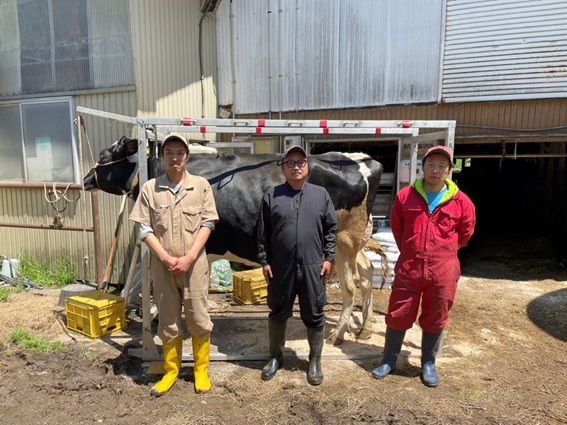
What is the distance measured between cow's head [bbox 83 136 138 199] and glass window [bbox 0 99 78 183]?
2.70 meters

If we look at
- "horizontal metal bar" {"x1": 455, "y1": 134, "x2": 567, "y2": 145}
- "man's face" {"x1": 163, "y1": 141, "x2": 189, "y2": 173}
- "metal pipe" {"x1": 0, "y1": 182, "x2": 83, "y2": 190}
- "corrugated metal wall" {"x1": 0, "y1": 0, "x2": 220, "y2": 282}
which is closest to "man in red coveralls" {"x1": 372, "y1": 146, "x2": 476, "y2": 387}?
"man's face" {"x1": 163, "y1": 141, "x2": 189, "y2": 173}

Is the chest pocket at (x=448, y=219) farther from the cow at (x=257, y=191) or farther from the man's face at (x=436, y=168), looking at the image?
the cow at (x=257, y=191)

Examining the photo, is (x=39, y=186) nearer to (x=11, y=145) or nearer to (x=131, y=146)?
(x=11, y=145)

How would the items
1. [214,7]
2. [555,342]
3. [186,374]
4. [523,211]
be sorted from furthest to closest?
[523,211], [214,7], [555,342], [186,374]

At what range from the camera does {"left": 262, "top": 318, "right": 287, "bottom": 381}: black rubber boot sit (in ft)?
13.0

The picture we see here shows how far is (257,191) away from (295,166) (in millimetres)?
952

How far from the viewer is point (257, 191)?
446 cm

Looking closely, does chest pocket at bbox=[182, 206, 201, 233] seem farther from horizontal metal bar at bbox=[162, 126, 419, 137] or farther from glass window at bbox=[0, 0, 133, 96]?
glass window at bbox=[0, 0, 133, 96]

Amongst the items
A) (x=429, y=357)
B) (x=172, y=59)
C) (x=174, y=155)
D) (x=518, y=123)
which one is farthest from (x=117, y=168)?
(x=518, y=123)

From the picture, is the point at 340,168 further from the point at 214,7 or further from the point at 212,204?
the point at 214,7

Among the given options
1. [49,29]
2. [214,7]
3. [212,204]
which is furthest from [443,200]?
[49,29]

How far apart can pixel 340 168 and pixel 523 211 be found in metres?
12.8

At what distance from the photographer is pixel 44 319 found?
18.1 feet

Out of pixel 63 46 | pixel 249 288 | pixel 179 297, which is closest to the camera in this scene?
pixel 179 297
